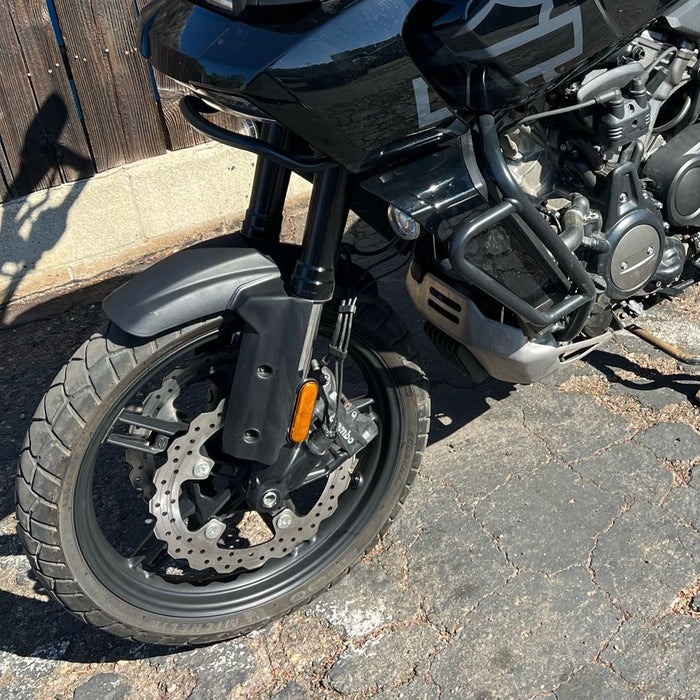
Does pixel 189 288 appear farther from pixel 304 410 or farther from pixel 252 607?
pixel 252 607

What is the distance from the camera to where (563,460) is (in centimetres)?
276

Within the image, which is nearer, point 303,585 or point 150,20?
point 150,20

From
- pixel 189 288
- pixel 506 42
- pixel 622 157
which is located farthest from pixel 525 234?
pixel 189 288

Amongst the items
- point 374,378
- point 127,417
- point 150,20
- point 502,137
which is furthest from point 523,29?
point 127,417

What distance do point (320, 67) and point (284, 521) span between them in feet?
3.95

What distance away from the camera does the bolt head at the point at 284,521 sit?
7.07 feet

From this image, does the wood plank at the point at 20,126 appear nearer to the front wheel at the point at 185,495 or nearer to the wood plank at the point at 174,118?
the wood plank at the point at 174,118

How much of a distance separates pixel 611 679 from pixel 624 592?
11.7 inches

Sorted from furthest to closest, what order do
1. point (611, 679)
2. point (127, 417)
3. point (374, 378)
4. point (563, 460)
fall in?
point (563, 460) < point (374, 378) < point (611, 679) < point (127, 417)

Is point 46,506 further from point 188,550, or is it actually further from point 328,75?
point 328,75

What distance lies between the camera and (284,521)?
7.10 feet

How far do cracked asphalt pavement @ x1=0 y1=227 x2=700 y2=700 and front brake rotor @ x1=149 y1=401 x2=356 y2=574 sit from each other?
27 centimetres

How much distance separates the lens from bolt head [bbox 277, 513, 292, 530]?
216 cm

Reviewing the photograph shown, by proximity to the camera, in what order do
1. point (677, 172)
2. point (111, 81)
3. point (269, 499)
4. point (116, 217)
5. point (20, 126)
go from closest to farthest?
point (269, 499), point (677, 172), point (20, 126), point (111, 81), point (116, 217)
